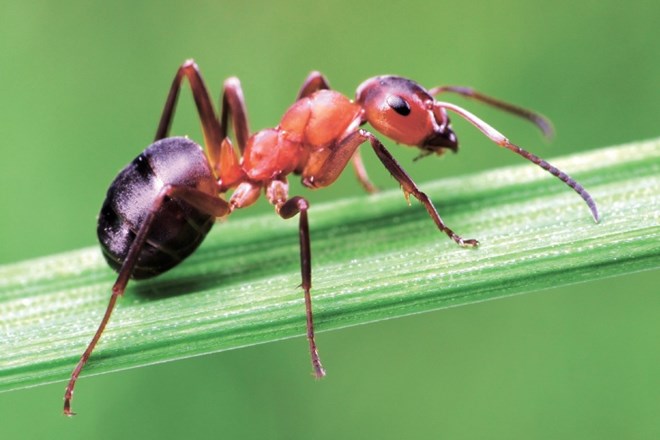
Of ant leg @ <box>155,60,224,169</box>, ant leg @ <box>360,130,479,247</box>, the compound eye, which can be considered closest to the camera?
ant leg @ <box>360,130,479,247</box>

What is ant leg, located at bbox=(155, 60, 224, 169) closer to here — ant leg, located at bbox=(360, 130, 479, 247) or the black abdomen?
the black abdomen

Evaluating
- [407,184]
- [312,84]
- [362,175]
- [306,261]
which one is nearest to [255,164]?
Result: [312,84]

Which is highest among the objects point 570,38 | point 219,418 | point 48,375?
point 570,38

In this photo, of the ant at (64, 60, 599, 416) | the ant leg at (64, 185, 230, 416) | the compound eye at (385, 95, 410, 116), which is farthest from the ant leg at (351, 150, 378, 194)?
the ant leg at (64, 185, 230, 416)

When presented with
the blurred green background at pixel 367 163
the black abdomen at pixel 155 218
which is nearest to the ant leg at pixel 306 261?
the black abdomen at pixel 155 218

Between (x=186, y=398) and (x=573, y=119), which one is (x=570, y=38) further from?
(x=186, y=398)

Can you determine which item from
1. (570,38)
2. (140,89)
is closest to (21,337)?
(140,89)

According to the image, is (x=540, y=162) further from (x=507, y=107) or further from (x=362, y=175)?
(x=362, y=175)
